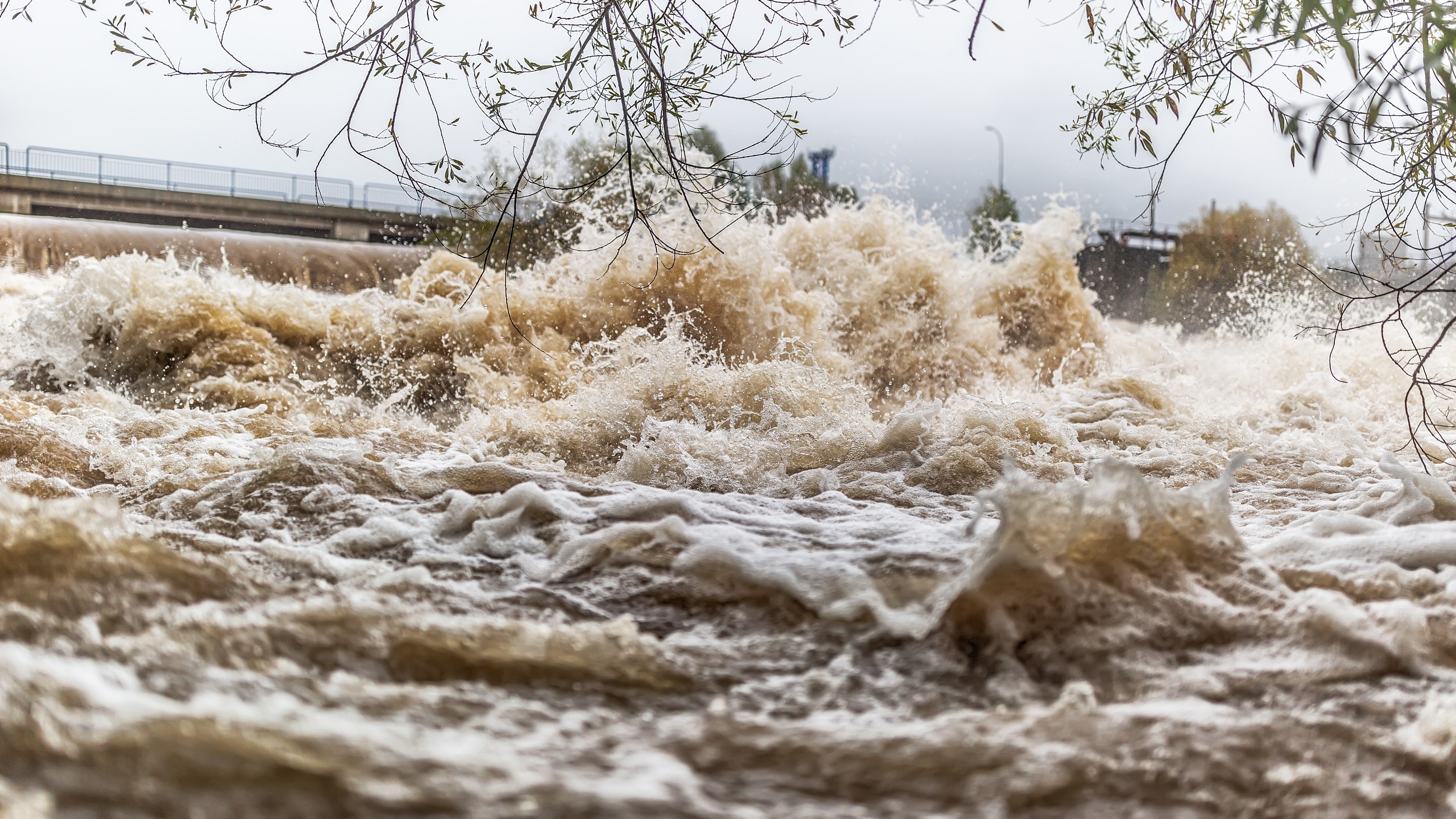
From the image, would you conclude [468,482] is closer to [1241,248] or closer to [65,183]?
[65,183]

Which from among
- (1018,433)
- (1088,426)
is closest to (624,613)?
(1018,433)

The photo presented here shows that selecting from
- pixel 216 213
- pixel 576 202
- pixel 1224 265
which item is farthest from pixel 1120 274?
pixel 216 213

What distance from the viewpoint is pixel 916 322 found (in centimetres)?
912

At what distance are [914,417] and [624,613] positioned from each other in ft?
10.1

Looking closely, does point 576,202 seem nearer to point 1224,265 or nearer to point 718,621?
point 718,621

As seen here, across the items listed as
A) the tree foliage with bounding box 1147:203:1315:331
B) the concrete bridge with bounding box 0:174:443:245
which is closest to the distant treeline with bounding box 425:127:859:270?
the concrete bridge with bounding box 0:174:443:245

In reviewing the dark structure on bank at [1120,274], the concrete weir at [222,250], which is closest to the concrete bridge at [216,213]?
the concrete weir at [222,250]

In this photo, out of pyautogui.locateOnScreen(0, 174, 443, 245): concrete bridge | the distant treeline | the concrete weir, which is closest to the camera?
the distant treeline

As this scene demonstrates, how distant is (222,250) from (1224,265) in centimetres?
2409

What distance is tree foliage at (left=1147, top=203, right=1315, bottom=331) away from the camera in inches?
667

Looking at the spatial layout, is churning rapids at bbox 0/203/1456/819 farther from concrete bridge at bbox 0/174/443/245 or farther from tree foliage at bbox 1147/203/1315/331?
concrete bridge at bbox 0/174/443/245

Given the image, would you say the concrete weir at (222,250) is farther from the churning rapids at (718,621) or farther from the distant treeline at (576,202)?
the churning rapids at (718,621)

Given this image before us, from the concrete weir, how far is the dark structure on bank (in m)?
12.1

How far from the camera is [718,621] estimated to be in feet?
7.23
